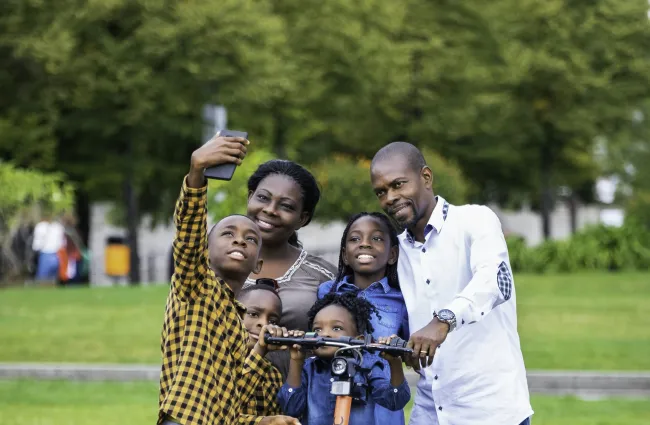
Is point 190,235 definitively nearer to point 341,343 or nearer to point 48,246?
point 341,343

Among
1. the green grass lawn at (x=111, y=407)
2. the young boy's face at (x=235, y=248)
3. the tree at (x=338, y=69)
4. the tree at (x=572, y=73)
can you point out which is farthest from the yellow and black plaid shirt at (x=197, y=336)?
the tree at (x=572, y=73)

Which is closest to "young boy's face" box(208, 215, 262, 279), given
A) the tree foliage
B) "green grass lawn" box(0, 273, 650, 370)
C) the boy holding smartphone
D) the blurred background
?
the boy holding smartphone

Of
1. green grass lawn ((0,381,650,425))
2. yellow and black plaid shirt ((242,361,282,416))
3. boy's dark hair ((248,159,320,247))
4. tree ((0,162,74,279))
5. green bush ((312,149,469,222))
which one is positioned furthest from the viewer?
green bush ((312,149,469,222))

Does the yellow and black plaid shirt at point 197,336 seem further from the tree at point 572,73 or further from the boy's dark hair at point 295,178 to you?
the tree at point 572,73

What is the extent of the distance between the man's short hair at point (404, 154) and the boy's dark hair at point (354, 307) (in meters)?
0.55

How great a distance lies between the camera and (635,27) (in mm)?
45750

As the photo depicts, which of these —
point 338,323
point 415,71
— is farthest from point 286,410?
point 415,71

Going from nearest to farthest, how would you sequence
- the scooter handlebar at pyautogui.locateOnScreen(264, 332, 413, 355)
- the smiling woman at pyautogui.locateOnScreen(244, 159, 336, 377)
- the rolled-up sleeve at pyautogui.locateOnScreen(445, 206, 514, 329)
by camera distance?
the scooter handlebar at pyautogui.locateOnScreen(264, 332, 413, 355)
the rolled-up sleeve at pyautogui.locateOnScreen(445, 206, 514, 329)
the smiling woman at pyautogui.locateOnScreen(244, 159, 336, 377)

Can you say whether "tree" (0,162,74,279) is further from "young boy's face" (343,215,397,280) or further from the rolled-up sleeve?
the rolled-up sleeve

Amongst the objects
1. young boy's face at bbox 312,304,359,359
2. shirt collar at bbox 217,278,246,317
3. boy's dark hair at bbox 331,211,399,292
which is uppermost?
boy's dark hair at bbox 331,211,399,292

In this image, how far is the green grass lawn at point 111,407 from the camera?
453 inches

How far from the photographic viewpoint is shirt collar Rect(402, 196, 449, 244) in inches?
222

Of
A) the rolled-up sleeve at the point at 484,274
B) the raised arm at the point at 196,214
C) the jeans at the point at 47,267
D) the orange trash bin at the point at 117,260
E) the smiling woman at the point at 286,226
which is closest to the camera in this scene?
the raised arm at the point at 196,214

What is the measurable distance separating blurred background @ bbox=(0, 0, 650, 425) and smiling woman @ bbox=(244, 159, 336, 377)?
552 cm
